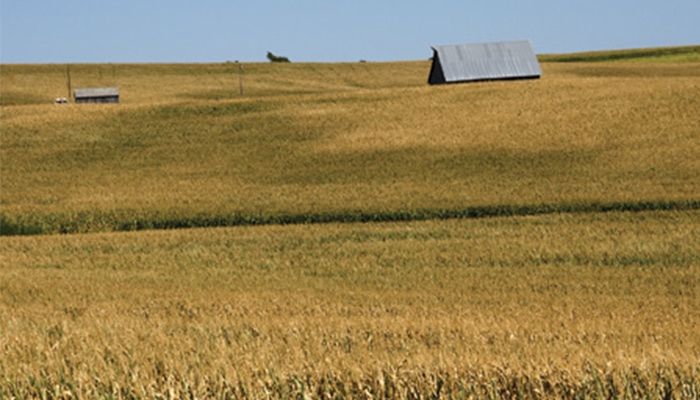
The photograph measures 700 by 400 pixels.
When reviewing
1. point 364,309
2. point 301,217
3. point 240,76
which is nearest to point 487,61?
point 240,76

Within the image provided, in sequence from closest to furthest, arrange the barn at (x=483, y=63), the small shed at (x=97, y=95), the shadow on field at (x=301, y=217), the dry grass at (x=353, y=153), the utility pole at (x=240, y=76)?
1. the shadow on field at (x=301, y=217)
2. the dry grass at (x=353, y=153)
3. the barn at (x=483, y=63)
4. the small shed at (x=97, y=95)
5. the utility pole at (x=240, y=76)

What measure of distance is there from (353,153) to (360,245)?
17935 millimetres

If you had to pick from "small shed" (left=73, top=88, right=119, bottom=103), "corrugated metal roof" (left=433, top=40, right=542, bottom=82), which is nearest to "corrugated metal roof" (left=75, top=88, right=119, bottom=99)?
"small shed" (left=73, top=88, right=119, bottom=103)

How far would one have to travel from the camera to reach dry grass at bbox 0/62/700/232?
29547mm

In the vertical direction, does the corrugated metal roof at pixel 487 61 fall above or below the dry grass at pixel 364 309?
above

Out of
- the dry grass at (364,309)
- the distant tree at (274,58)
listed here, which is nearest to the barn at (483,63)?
the dry grass at (364,309)

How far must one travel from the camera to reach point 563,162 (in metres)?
35.9

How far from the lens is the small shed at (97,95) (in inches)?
3206

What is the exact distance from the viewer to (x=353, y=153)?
4041cm

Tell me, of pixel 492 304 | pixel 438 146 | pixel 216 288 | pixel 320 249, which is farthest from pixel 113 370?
pixel 438 146

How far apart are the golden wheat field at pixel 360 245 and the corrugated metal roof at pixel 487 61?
51.9 feet

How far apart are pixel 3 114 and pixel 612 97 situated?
32.8 meters

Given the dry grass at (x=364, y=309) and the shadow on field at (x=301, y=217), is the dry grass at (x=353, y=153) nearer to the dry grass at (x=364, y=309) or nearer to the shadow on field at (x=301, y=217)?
the shadow on field at (x=301, y=217)

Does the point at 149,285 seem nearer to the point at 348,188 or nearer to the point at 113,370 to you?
the point at 113,370
